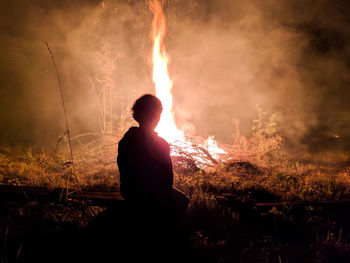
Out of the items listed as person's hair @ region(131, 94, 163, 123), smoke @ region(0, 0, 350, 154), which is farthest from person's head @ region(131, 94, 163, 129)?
smoke @ region(0, 0, 350, 154)

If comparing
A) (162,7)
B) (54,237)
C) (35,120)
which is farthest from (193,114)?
(54,237)

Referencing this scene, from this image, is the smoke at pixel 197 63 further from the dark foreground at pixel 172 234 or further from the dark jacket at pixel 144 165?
the dark jacket at pixel 144 165

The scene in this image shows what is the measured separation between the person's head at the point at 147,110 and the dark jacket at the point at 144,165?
0.09 m

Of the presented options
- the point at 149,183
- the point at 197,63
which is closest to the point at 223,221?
the point at 149,183

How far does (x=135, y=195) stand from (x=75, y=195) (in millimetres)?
1846

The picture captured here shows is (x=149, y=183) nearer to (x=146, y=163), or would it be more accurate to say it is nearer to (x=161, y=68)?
(x=146, y=163)

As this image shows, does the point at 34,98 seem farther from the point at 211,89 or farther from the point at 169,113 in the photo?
the point at 211,89

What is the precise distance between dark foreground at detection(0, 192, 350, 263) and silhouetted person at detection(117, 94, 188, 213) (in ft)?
0.47

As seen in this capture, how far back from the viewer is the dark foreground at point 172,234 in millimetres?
2008

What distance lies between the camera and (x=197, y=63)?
11.2 m

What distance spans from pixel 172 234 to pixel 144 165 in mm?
694

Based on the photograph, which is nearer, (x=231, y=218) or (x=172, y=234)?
(x=172, y=234)

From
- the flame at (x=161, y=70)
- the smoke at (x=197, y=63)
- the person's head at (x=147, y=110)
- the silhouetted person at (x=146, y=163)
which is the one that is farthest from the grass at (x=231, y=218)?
the smoke at (x=197, y=63)

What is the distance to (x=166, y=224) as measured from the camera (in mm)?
2072
